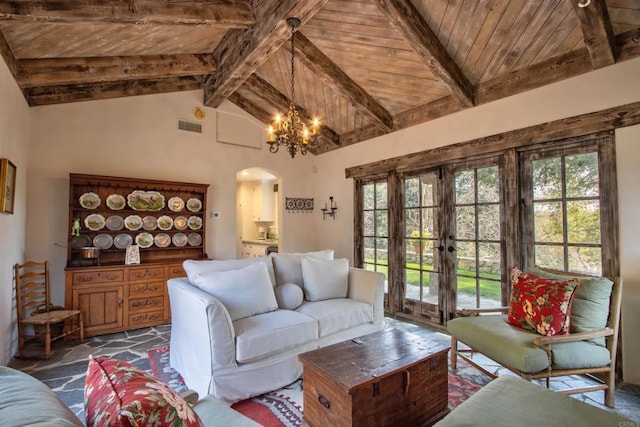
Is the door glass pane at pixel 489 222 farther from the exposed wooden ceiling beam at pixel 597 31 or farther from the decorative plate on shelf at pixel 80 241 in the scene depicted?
the decorative plate on shelf at pixel 80 241

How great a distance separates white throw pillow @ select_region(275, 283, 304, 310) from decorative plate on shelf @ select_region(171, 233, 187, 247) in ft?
7.45

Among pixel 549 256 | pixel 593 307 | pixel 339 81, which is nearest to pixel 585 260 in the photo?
pixel 549 256

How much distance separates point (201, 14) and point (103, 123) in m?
2.36

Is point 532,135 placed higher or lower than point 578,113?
lower

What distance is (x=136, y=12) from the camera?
103 inches

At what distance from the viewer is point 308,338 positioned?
2645mm

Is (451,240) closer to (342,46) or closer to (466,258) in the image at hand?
(466,258)

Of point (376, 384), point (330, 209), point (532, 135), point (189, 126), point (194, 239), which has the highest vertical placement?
point (189, 126)

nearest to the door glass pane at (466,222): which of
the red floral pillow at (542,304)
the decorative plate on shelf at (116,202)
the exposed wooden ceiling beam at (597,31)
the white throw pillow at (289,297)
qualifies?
the red floral pillow at (542,304)

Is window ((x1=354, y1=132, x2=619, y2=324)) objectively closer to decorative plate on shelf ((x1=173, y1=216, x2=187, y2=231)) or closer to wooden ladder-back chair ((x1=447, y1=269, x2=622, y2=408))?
wooden ladder-back chair ((x1=447, y1=269, x2=622, y2=408))

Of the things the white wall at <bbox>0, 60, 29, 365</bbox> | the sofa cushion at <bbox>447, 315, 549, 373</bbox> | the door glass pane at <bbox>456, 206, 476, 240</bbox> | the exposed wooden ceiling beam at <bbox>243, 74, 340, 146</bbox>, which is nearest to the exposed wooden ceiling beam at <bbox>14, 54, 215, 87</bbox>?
the white wall at <bbox>0, 60, 29, 365</bbox>

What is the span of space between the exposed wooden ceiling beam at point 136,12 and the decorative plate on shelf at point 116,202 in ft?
7.50

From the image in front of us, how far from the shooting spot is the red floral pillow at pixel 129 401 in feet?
2.47

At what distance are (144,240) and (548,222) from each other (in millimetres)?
4871
